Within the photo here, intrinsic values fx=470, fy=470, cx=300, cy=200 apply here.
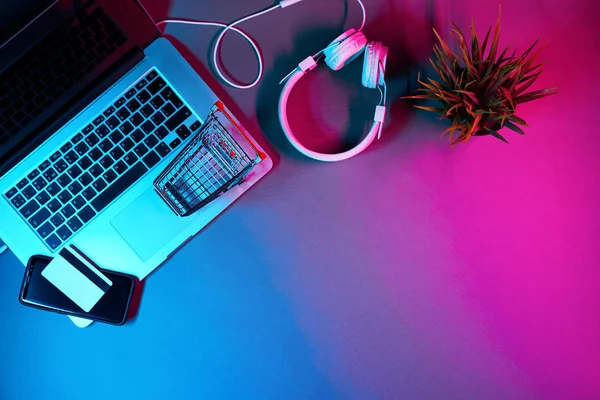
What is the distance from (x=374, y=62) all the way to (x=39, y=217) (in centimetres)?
61

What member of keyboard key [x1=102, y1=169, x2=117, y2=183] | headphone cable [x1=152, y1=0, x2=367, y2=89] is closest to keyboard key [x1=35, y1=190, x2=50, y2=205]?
keyboard key [x1=102, y1=169, x2=117, y2=183]

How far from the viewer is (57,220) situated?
2.58ft

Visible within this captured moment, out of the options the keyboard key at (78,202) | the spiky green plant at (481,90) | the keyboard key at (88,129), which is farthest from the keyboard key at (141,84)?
the spiky green plant at (481,90)

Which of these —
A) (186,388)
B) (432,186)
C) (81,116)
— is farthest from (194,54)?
(186,388)

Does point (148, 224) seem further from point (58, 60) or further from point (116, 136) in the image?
point (58, 60)

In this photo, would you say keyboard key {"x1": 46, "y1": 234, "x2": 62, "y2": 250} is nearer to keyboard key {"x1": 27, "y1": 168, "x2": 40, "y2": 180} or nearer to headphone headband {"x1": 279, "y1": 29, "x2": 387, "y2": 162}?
keyboard key {"x1": 27, "y1": 168, "x2": 40, "y2": 180}

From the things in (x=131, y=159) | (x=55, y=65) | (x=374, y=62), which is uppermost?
(x=55, y=65)

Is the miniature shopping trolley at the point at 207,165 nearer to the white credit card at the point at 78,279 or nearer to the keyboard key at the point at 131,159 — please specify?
the keyboard key at the point at 131,159

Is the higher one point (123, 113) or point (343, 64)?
point (123, 113)

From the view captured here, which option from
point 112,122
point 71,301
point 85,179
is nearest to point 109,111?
point 112,122

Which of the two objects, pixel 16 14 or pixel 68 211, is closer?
pixel 16 14

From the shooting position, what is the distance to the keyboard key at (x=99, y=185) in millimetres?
789

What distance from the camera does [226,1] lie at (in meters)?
0.82

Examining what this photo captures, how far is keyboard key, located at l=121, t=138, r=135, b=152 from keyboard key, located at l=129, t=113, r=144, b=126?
30mm
